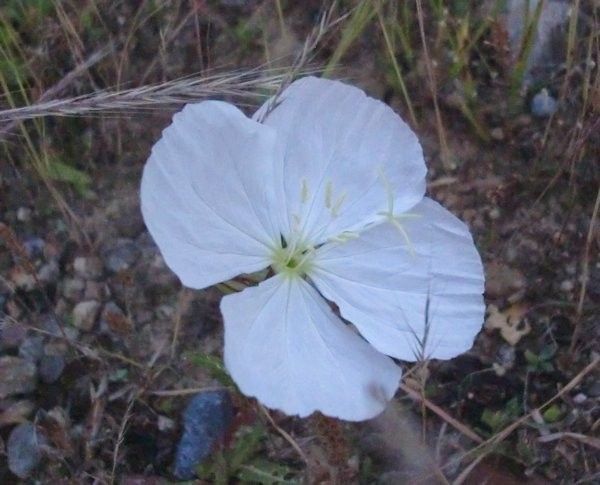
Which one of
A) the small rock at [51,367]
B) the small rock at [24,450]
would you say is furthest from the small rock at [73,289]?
the small rock at [24,450]

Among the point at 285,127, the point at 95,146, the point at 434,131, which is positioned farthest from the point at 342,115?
the point at 95,146

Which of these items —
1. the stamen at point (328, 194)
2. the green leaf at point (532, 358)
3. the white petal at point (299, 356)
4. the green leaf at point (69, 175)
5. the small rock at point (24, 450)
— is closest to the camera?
the white petal at point (299, 356)

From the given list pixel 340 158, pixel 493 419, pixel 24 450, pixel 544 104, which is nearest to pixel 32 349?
pixel 24 450

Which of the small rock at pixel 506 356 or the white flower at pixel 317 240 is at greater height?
the white flower at pixel 317 240

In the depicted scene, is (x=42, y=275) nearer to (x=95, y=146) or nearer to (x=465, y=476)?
(x=95, y=146)

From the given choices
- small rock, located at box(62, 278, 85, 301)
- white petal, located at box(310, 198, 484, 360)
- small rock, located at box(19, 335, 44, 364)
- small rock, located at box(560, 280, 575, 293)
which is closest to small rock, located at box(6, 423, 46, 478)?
small rock, located at box(19, 335, 44, 364)

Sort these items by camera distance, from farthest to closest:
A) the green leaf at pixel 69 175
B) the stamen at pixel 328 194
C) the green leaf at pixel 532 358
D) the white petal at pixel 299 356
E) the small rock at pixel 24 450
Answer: the green leaf at pixel 69 175, the green leaf at pixel 532 358, the small rock at pixel 24 450, the stamen at pixel 328 194, the white petal at pixel 299 356

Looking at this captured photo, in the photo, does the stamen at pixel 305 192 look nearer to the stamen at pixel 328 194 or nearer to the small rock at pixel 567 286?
the stamen at pixel 328 194
